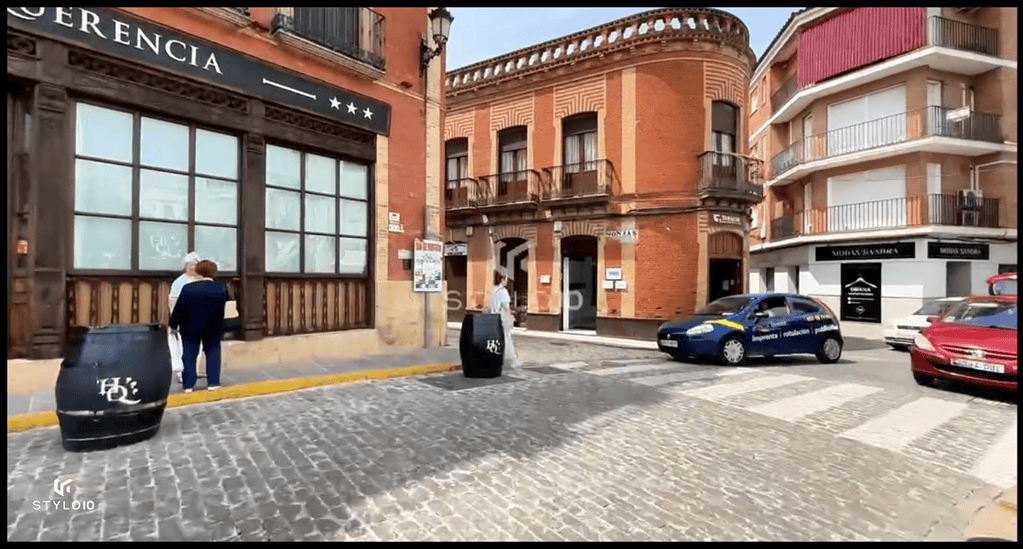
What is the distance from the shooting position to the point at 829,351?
10172mm

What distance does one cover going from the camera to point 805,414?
18.7 ft

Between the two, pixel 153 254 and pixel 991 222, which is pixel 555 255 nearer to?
pixel 153 254

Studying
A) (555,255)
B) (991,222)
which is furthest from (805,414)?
(991,222)

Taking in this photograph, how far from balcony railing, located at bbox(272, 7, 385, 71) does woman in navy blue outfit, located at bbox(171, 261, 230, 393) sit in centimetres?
440

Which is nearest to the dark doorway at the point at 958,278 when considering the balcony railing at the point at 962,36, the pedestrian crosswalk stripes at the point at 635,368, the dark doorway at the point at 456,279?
the balcony railing at the point at 962,36

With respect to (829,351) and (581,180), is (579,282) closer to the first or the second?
(581,180)

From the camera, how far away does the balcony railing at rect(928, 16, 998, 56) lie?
17016mm

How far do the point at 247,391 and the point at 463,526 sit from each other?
4.42 metres

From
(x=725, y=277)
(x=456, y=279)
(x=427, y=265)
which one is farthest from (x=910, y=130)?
(x=427, y=265)

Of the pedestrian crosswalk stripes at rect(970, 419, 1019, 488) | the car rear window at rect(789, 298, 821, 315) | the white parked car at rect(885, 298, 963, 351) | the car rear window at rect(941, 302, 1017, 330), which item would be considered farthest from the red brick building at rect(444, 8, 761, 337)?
the pedestrian crosswalk stripes at rect(970, 419, 1019, 488)

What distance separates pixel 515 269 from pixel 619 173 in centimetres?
507

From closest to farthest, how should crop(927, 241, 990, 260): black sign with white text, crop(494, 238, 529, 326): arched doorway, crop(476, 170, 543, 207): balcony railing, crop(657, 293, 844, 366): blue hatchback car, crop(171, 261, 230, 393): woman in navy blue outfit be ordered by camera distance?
crop(171, 261, 230, 393): woman in navy blue outfit → crop(657, 293, 844, 366): blue hatchback car → crop(476, 170, 543, 207): balcony railing → crop(927, 241, 990, 260): black sign with white text → crop(494, 238, 529, 326): arched doorway

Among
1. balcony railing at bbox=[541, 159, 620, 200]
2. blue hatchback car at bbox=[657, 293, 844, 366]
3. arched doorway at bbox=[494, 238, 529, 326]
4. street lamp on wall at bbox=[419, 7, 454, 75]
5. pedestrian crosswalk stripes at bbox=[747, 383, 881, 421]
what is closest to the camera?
pedestrian crosswalk stripes at bbox=[747, 383, 881, 421]

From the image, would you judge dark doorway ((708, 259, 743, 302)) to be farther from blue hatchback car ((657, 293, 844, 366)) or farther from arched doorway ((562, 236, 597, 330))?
blue hatchback car ((657, 293, 844, 366))
